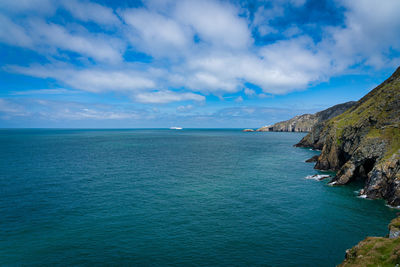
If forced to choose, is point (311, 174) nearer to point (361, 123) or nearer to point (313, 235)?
point (361, 123)

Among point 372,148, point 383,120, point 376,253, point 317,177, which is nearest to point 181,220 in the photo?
point 376,253

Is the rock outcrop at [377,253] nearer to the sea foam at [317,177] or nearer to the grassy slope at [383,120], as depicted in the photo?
the grassy slope at [383,120]

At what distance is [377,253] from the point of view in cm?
2153

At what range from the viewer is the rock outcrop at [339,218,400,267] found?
65.0ft

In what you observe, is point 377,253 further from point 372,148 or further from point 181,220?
point 372,148

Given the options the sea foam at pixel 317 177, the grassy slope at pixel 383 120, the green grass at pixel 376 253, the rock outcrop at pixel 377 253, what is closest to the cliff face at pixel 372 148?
the grassy slope at pixel 383 120

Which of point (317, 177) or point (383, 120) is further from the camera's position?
point (317, 177)

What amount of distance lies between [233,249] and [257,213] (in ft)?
45.3

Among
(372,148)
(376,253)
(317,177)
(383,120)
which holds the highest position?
(383,120)

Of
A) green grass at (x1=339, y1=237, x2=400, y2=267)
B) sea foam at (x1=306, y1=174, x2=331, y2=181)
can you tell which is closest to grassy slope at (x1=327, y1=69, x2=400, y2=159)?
sea foam at (x1=306, y1=174, x2=331, y2=181)

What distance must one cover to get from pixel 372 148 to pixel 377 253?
50492 mm

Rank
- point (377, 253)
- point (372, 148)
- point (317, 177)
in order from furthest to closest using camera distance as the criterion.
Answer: point (317, 177) < point (372, 148) < point (377, 253)

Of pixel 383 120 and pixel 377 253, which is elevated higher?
pixel 383 120

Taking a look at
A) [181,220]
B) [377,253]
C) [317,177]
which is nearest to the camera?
[377,253]
